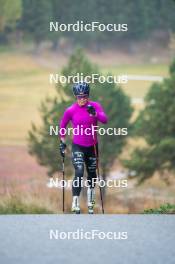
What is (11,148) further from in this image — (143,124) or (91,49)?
(143,124)

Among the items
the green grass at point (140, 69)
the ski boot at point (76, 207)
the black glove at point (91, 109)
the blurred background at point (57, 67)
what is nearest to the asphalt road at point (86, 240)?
the ski boot at point (76, 207)

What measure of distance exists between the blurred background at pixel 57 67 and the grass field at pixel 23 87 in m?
0.02

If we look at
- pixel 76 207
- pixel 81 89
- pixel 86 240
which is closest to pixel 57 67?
pixel 81 89

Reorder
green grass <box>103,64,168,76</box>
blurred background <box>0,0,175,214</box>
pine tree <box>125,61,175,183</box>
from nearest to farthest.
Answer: blurred background <box>0,0,175,214</box> → green grass <box>103,64,168,76</box> → pine tree <box>125,61,175,183</box>

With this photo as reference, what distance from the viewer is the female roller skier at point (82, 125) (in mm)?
11328

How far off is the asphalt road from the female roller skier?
1129 mm

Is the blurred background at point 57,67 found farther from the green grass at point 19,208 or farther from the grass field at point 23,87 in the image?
the green grass at point 19,208

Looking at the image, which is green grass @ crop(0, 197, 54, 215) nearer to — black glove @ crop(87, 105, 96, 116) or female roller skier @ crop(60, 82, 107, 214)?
female roller skier @ crop(60, 82, 107, 214)

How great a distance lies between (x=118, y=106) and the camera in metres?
18.9

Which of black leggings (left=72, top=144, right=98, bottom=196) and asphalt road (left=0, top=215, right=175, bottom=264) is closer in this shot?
asphalt road (left=0, top=215, right=175, bottom=264)

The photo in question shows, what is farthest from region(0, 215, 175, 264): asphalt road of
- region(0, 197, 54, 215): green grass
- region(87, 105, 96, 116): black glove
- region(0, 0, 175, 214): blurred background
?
region(0, 0, 175, 214): blurred background

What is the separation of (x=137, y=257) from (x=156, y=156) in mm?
15864

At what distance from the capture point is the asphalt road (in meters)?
7.66

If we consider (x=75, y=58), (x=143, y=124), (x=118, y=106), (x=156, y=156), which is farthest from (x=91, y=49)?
(x=156, y=156)
